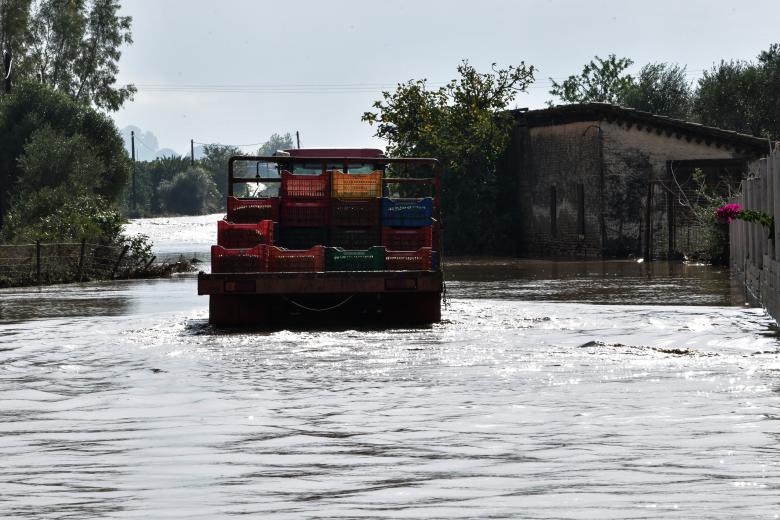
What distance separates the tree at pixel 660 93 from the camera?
80.8 metres

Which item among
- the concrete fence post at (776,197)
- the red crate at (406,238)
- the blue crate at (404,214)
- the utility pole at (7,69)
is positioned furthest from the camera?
the utility pole at (7,69)

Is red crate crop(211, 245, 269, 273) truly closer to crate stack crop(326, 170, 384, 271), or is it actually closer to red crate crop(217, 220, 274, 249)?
red crate crop(217, 220, 274, 249)

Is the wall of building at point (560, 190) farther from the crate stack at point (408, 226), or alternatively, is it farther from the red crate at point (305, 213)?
the red crate at point (305, 213)

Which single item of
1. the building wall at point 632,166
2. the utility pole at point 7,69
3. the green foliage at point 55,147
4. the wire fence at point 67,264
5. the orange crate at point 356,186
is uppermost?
the utility pole at point 7,69

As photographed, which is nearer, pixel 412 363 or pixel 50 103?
pixel 412 363

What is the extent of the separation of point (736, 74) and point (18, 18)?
40328 mm

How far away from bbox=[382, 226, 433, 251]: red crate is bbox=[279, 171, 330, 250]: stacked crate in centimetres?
95

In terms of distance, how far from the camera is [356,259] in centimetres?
1655

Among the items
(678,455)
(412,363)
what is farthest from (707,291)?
(678,455)

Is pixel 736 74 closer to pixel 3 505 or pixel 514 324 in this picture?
pixel 514 324

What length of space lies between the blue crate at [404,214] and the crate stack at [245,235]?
159cm

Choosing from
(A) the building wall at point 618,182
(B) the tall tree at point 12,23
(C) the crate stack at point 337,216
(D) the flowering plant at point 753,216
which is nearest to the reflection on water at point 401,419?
(D) the flowering plant at point 753,216

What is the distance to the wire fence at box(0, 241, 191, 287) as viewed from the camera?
103ft

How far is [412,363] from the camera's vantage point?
40.5 ft
